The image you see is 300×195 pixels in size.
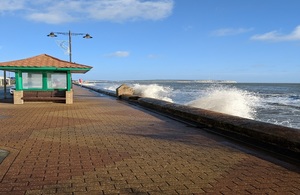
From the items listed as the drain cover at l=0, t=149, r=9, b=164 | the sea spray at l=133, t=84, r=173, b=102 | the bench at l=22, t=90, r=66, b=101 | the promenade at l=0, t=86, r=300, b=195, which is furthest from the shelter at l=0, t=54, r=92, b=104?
the drain cover at l=0, t=149, r=9, b=164

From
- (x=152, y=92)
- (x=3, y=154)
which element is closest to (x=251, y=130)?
(x=3, y=154)

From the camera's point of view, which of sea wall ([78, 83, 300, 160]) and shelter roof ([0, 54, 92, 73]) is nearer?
sea wall ([78, 83, 300, 160])

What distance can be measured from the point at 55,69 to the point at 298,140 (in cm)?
1371

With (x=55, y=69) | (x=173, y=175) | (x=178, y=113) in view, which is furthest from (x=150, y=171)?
(x=55, y=69)

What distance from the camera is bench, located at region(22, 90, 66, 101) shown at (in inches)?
658

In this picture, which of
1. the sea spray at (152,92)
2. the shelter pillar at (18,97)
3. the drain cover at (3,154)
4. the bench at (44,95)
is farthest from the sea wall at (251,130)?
the sea spray at (152,92)

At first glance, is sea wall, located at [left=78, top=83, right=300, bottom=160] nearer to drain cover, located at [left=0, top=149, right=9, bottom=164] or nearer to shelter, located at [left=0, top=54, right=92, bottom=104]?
drain cover, located at [left=0, top=149, right=9, bottom=164]

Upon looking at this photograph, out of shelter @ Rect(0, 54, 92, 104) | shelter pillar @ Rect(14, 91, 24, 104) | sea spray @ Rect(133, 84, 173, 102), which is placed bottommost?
sea spray @ Rect(133, 84, 173, 102)

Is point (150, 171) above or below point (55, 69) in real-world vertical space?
below

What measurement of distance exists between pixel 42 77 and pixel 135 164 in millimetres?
13989

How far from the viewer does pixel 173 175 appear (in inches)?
177

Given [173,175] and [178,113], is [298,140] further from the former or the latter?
[178,113]

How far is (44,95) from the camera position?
17297 mm

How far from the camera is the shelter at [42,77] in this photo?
16.5 metres
